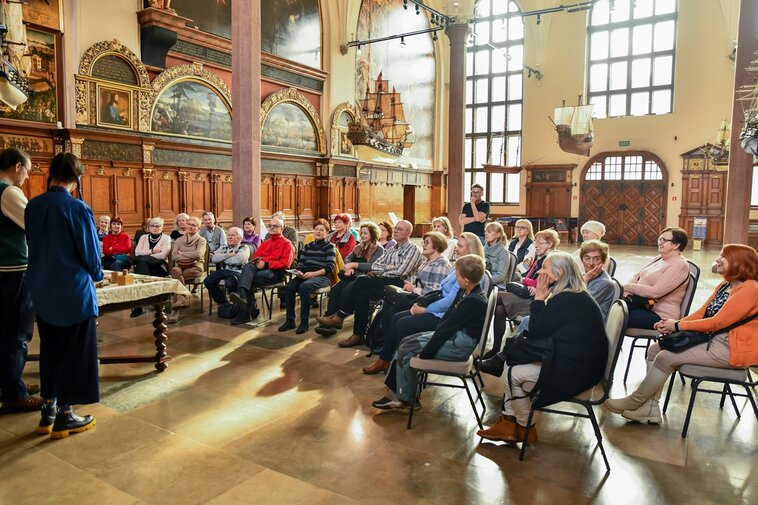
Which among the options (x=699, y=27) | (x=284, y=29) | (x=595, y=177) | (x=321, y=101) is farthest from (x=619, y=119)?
(x=284, y=29)

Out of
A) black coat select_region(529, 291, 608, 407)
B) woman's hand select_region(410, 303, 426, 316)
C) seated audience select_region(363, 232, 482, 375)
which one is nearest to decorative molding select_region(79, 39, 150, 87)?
seated audience select_region(363, 232, 482, 375)

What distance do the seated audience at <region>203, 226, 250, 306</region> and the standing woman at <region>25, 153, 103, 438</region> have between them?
11.0 feet

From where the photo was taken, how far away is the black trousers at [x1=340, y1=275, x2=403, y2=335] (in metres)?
5.66

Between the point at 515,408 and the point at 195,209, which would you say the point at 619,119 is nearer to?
the point at 195,209

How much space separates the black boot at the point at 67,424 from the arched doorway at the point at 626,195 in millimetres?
19219

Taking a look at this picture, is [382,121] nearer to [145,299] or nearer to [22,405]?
[145,299]

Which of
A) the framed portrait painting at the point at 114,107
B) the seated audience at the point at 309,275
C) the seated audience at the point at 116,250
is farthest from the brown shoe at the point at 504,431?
the framed portrait painting at the point at 114,107

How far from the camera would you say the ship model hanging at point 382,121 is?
53.9 feet

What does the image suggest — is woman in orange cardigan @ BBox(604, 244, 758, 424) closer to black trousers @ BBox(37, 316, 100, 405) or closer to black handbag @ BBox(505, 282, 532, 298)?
black handbag @ BBox(505, 282, 532, 298)

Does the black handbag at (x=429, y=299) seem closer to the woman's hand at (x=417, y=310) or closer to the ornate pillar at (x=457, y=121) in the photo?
the woman's hand at (x=417, y=310)

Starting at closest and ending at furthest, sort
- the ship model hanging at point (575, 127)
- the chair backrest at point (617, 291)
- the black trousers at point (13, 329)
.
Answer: the black trousers at point (13, 329)
the chair backrest at point (617, 291)
the ship model hanging at point (575, 127)

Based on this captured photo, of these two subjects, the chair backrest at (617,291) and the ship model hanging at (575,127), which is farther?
the ship model hanging at (575,127)

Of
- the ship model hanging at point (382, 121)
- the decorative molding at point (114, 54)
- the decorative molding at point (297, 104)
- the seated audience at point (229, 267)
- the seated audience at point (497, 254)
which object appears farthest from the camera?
the ship model hanging at point (382, 121)

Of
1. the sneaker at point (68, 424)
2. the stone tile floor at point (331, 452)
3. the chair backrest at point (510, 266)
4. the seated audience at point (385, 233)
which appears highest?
the seated audience at point (385, 233)
